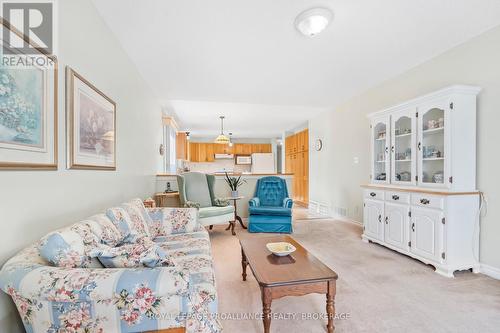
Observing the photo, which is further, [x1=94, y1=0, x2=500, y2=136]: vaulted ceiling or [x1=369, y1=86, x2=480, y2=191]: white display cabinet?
[x1=369, y1=86, x2=480, y2=191]: white display cabinet

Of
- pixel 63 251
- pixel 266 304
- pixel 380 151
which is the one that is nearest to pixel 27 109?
pixel 63 251

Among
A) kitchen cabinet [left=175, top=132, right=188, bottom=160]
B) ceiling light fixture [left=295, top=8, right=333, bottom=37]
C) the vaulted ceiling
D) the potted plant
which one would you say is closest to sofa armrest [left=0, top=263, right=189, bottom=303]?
the vaulted ceiling

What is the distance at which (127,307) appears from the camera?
0.92 m

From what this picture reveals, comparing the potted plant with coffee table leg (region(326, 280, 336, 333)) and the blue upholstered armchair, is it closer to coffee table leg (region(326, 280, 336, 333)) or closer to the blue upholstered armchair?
the blue upholstered armchair

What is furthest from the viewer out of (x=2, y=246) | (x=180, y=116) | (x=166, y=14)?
(x=180, y=116)

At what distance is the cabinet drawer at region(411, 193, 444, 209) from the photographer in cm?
241

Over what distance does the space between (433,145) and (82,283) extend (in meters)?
3.36

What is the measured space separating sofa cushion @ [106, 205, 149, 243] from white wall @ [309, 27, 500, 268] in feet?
10.7

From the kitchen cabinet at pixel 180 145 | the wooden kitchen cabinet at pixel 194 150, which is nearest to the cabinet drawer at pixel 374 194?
the kitchen cabinet at pixel 180 145

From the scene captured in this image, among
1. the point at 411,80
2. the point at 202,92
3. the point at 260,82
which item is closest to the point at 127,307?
the point at 260,82

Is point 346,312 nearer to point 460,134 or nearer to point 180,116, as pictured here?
point 460,134

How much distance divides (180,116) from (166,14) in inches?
159

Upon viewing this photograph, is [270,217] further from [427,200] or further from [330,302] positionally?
[330,302]

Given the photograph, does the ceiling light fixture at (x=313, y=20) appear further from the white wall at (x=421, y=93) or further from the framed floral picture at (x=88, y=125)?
the framed floral picture at (x=88, y=125)
